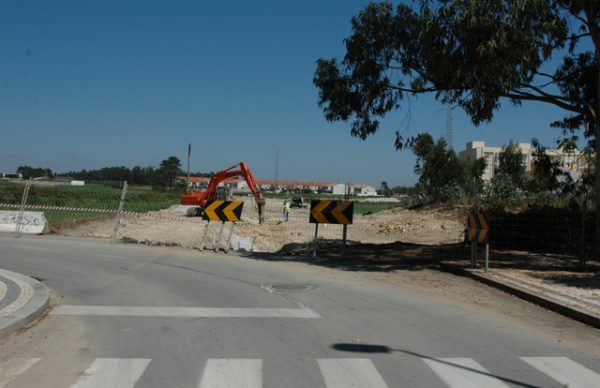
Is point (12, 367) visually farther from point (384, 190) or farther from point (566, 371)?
point (384, 190)

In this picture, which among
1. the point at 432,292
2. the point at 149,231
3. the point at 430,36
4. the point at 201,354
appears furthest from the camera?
the point at 149,231

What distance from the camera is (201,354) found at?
6086 millimetres

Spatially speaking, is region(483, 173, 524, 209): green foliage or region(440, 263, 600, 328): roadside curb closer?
region(440, 263, 600, 328): roadside curb

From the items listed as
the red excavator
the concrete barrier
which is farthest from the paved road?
the red excavator

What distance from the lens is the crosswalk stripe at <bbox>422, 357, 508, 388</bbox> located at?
525 cm

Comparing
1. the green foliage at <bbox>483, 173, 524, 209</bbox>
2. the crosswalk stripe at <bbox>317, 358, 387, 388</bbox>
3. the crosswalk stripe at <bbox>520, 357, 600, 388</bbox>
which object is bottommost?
the crosswalk stripe at <bbox>317, 358, 387, 388</bbox>

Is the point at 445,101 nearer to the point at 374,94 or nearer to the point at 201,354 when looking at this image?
the point at 374,94

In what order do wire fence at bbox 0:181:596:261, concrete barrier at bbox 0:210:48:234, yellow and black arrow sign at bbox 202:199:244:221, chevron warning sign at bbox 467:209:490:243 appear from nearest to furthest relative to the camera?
chevron warning sign at bbox 467:209:490:243
yellow and black arrow sign at bbox 202:199:244:221
wire fence at bbox 0:181:596:261
concrete barrier at bbox 0:210:48:234

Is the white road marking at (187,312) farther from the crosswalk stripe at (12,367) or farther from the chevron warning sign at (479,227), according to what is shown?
the chevron warning sign at (479,227)

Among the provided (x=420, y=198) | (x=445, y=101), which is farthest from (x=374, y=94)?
(x=420, y=198)

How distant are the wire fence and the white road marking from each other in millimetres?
7219

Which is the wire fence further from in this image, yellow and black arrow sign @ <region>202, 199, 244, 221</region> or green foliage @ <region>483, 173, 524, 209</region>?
green foliage @ <region>483, 173, 524, 209</region>

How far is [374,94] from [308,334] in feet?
33.3

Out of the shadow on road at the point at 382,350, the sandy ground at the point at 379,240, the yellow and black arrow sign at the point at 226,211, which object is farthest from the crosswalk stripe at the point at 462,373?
the yellow and black arrow sign at the point at 226,211
